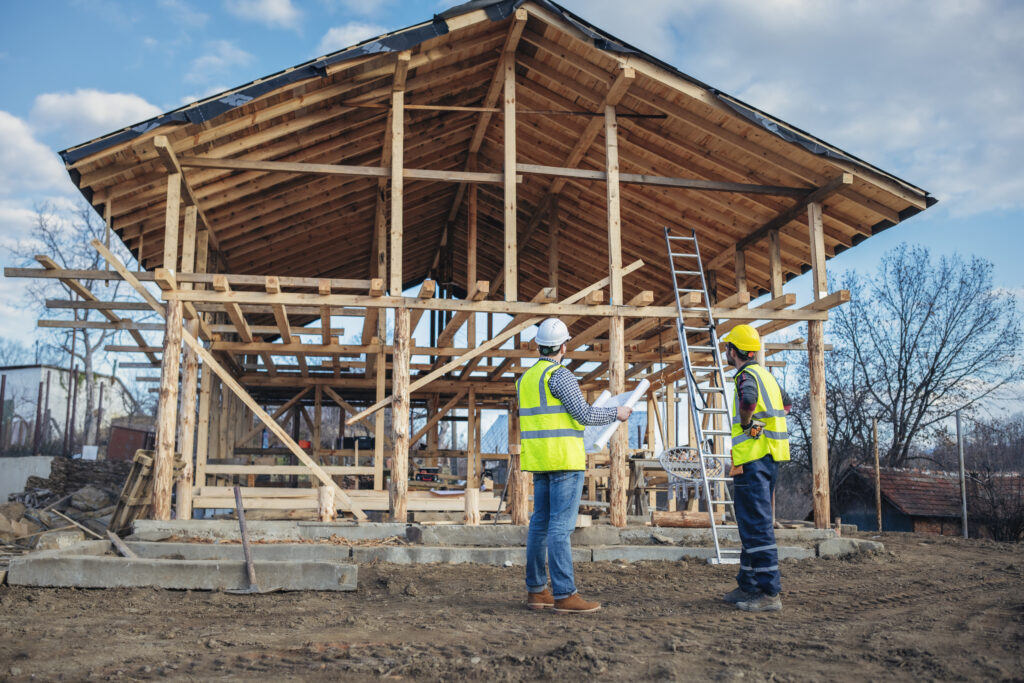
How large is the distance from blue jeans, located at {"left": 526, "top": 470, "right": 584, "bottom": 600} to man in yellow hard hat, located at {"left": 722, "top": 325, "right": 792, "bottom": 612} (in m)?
1.27

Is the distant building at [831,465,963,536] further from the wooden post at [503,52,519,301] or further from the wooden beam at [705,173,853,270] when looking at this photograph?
the wooden post at [503,52,519,301]

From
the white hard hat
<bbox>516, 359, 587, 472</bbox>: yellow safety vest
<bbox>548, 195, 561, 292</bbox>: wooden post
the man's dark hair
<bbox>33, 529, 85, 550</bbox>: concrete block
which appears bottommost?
<bbox>33, 529, 85, 550</bbox>: concrete block

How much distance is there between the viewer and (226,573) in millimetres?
7152

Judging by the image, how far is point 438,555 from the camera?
9367 millimetres

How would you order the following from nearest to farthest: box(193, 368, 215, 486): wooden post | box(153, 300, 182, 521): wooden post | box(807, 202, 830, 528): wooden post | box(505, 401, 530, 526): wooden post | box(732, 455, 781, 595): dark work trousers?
box(732, 455, 781, 595): dark work trousers, box(153, 300, 182, 521): wooden post, box(505, 401, 530, 526): wooden post, box(807, 202, 830, 528): wooden post, box(193, 368, 215, 486): wooden post

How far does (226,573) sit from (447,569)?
2515 millimetres

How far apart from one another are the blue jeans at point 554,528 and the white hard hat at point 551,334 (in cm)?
96

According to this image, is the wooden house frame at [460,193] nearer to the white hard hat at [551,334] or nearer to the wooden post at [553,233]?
the wooden post at [553,233]

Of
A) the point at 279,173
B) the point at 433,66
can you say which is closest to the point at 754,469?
the point at 433,66

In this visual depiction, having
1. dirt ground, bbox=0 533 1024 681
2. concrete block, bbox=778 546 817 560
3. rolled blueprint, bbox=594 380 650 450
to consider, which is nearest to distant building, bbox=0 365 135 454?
concrete block, bbox=778 546 817 560

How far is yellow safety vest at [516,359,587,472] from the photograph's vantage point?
6008 millimetres

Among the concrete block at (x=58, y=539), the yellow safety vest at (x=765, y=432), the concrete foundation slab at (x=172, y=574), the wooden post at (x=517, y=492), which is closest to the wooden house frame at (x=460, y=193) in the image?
the wooden post at (x=517, y=492)

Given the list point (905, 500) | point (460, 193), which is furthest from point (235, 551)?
point (905, 500)

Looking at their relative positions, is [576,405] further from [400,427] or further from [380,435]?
[380,435]
